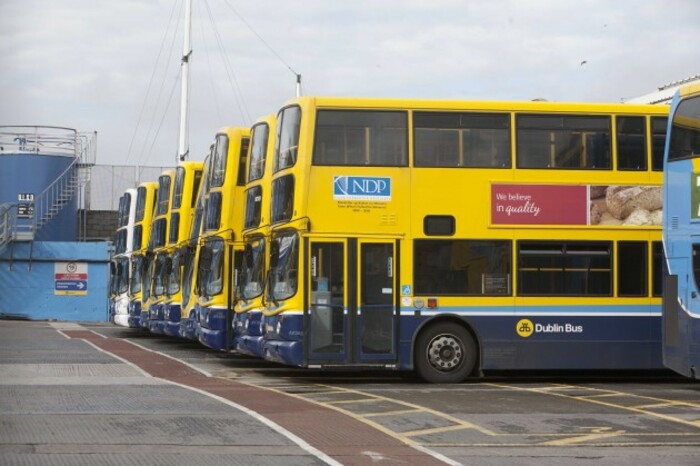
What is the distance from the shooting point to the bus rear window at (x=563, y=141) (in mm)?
19000

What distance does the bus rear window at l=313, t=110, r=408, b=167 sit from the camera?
60.5 feet

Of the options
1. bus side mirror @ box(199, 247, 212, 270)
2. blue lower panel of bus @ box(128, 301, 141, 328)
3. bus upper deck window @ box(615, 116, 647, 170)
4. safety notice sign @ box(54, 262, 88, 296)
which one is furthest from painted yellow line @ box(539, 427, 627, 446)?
safety notice sign @ box(54, 262, 88, 296)

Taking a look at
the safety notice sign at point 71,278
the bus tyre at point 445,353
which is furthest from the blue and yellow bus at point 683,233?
the safety notice sign at point 71,278

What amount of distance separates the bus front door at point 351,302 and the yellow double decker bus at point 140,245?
1755 cm

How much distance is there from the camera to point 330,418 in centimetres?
1326

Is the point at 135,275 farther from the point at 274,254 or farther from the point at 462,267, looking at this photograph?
the point at 462,267

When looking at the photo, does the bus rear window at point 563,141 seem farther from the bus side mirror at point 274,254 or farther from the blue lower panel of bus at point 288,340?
the blue lower panel of bus at point 288,340

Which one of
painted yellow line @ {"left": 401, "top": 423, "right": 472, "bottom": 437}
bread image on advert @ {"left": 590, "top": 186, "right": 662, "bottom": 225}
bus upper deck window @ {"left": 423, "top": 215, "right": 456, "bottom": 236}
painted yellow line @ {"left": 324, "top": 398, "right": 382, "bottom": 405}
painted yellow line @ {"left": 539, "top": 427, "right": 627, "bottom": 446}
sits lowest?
painted yellow line @ {"left": 539, "top": 427, "right": 627, "bottom": 446}

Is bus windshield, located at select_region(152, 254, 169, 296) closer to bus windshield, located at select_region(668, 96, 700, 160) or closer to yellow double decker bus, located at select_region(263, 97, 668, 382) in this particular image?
yellow double decker bus, located at select_region(263, 97, 668, 382)

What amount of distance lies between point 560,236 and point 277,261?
4.49 metres

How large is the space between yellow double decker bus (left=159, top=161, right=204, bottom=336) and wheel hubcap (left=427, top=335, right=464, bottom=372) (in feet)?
37.2

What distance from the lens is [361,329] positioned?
Answer: 18.3 metres

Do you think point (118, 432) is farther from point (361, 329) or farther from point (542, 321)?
point (542, 321)

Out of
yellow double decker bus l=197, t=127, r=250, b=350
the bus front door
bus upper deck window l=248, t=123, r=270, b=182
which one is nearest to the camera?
the bus front door
